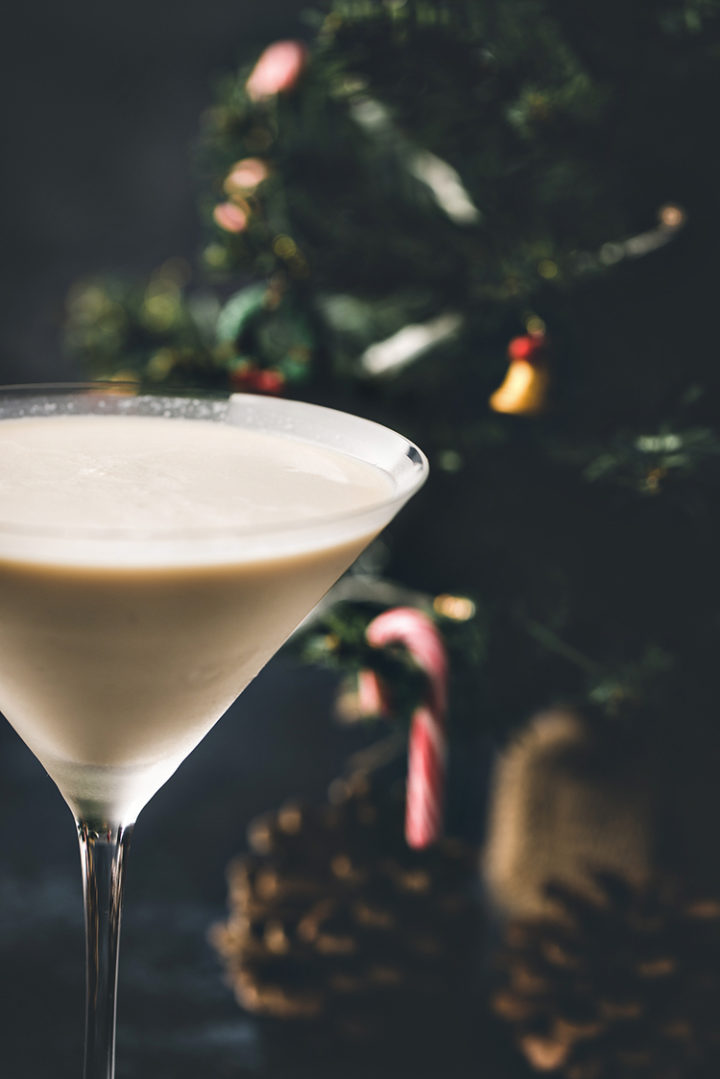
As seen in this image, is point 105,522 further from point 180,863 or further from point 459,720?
point 180,863

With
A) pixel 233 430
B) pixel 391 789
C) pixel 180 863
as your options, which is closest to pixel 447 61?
pixel 233 430

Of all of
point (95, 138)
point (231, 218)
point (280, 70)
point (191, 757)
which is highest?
point (280, 70)

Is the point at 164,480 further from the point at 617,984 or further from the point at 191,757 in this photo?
the point at 191,757

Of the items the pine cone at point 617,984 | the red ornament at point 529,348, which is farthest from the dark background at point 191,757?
the red ornament at point 529,348

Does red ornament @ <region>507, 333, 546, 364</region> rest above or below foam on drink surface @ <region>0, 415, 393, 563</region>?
below

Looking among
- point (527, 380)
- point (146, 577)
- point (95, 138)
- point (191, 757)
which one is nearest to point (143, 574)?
point (146, 577)

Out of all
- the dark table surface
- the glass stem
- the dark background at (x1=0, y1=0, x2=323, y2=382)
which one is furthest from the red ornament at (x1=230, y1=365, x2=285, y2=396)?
the dark background at (x1=0, y1=0, x2=323, y2=382)

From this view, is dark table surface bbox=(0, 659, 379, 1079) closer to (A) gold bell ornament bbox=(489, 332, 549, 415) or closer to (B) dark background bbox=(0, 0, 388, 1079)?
(B) dark background bbox=(0, 0, 388, 1079)

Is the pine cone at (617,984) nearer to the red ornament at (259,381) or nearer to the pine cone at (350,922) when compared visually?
the pine cone at (350,922)
